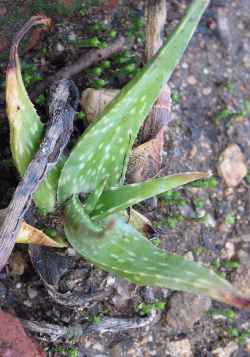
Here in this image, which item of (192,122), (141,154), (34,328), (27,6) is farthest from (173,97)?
(34,328)

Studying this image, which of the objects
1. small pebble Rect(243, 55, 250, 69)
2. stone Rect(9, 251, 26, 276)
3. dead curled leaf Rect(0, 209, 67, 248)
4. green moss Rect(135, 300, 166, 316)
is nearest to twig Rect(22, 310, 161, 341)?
green moss Rect(135, 300, 166, 316)

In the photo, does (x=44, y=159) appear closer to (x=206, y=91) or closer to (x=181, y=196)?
(x=181, y=196)

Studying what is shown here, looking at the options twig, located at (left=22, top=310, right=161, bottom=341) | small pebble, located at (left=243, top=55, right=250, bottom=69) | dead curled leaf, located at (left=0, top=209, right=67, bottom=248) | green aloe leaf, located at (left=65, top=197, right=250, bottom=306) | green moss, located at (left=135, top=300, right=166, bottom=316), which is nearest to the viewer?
green aloe leaf, located at (left=65, top=197, right=250, bottom=306)

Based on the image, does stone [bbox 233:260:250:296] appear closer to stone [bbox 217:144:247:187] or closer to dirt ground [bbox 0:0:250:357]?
dirt ground [bbox 0:0:250:357]

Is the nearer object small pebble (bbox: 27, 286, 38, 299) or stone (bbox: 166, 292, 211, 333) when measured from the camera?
small pebble (bbox: 27, 286, 38, 299)

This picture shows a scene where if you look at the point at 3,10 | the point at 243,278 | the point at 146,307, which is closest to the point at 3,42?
the point at 3,10

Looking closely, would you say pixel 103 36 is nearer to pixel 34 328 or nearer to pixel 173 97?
pixel 173 97
